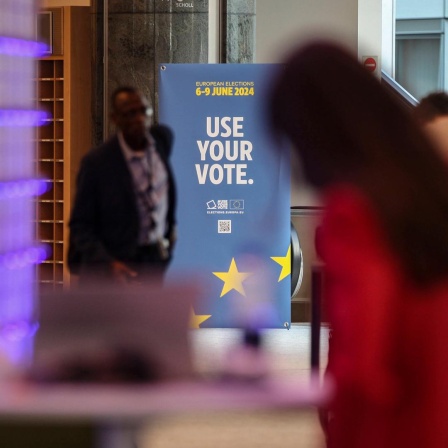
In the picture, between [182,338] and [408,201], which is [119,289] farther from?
[408,201]

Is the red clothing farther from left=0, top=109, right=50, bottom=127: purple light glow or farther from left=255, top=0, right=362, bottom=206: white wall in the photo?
left=255, top=0, right=362, bottom=206: white wall

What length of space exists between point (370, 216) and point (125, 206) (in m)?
0.39

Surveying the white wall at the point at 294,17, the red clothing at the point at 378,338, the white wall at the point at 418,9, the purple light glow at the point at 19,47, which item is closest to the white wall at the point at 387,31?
the white wall at the point at 294,17

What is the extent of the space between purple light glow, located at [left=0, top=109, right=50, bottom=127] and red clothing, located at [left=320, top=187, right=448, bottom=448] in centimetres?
48

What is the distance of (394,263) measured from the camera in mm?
1889

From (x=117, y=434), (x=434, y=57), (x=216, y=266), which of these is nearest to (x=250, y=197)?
(x=216, y=266)

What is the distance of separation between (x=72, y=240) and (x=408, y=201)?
53cm

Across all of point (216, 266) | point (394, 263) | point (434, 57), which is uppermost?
point (434, 57)

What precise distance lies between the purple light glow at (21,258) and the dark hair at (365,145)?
42 centimetres

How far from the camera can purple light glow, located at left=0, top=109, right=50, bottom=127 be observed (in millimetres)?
1760

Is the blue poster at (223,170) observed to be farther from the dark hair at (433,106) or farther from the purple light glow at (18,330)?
the purple light glow at (18,330)

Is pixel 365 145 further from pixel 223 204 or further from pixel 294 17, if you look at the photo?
pixel 294 17

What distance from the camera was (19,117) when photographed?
1.78m

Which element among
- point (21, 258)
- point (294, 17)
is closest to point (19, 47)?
point (21, 258)
